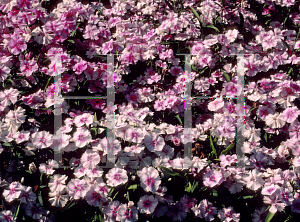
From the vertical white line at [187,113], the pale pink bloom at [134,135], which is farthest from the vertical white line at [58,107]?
→ the vertical white line at [187,113]

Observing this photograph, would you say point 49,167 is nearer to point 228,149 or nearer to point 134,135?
point 134,135

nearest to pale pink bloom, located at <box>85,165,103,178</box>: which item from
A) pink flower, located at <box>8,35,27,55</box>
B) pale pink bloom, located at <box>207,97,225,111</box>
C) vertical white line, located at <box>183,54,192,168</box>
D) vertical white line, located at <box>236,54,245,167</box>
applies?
vertical white line, located at <box>183,54,192,168</box>

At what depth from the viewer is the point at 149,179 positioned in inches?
92.5

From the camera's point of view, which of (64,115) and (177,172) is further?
(64,115)

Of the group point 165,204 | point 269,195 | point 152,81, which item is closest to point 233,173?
point 269,195

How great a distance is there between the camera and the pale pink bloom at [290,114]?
2953 mm

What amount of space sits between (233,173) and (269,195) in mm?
349

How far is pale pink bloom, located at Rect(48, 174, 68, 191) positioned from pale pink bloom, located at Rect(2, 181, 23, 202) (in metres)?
0.24

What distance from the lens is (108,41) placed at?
3633mm

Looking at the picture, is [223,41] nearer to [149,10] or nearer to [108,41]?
[149,10]

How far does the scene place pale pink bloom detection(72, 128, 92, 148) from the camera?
248 centimetres

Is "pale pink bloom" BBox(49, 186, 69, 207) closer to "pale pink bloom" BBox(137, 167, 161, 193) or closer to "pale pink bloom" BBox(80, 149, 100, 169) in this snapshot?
"pale pink bloom" BBox(80, 149, 100, 169)

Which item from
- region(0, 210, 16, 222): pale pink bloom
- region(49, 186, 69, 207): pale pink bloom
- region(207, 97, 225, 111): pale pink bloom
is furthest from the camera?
region(207, 97, 225, 111): pale pink bloom

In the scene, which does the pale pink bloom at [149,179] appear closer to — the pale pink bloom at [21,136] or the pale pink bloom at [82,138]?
the pale pink bloom at [82,138]
